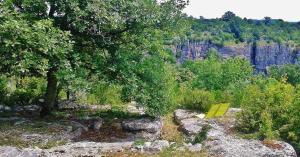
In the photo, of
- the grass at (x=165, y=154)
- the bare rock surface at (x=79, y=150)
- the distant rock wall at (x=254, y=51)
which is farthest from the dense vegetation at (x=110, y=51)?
the distant rock wall at (x=254, y=51)

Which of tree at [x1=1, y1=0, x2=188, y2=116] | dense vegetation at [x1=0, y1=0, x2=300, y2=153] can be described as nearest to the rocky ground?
dense vegetation at [x1=0, y1=0, x2=300, y2=153]

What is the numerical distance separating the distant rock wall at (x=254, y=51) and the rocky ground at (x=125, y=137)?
121m

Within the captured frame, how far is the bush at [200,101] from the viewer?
68.8 ft

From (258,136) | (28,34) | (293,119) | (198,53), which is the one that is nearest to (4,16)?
(28,34)

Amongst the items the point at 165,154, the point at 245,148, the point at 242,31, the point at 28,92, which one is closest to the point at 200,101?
the point at 28,92

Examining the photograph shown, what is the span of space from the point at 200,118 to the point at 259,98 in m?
3.09

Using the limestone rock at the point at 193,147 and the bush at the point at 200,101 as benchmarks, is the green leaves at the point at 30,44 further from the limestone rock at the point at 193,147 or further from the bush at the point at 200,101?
the bush at the point at 200,101

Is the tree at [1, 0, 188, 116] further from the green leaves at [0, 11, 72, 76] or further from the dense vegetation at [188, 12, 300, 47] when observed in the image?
the dense vegetation at [188, 12, 300, 47]

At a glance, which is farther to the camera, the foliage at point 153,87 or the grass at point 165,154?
the foliage at point 153,87

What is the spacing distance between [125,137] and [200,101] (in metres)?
5.94

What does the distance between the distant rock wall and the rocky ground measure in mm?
121210

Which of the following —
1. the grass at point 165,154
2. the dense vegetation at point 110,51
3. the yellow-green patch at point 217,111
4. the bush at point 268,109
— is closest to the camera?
the grass at point 165,154

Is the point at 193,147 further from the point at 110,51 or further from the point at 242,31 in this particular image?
the point at 242,31

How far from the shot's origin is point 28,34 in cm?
1362
